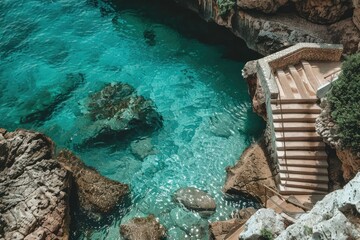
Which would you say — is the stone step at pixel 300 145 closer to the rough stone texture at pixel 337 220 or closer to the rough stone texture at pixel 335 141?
the rough stone texture at pixel 335 141

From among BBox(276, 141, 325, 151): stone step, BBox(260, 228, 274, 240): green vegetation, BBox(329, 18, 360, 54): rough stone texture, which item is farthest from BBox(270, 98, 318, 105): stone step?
BBox(260, 228, 274, 240): green vegetation

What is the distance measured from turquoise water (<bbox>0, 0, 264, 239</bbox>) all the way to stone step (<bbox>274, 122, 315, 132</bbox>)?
12.2ft

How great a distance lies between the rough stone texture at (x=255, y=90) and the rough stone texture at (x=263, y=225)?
22.1ft

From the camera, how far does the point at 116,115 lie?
22.8m

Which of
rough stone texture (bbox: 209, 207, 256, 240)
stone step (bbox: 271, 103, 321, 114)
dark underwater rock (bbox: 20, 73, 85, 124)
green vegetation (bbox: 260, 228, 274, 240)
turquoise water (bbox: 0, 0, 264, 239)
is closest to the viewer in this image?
green vegetation (bbox: 260, 228, 274, 240)

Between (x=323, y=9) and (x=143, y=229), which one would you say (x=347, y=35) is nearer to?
(x=323, y=9)

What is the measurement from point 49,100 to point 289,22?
54.0 feet

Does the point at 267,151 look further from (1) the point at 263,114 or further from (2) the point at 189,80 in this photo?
(2) the point at 189,80

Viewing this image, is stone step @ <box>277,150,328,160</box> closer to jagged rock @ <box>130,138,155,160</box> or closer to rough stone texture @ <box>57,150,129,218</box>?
jagged rock @ <box>130,138,155,160</box>

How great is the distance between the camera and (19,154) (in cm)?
1823

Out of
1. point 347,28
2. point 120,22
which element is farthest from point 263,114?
point 120,22

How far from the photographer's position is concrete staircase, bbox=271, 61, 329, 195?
16.6 m

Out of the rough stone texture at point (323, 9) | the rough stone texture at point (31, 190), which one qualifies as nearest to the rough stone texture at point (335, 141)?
the rough stone texture at point (323, 9)

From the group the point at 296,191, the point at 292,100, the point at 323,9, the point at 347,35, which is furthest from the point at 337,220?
the point at 323,9
